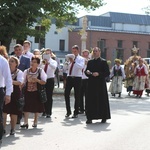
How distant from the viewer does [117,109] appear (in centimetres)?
1503

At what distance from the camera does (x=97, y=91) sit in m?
11.3

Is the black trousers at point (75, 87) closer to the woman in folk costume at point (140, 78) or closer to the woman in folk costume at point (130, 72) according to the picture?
the woman in folk costume at point (140, 78)

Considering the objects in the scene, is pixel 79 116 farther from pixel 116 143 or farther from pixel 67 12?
pixel 67 12

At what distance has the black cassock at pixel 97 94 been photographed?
11.2 metres

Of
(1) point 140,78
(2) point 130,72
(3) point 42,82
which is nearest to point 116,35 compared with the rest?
(2) point 130,72

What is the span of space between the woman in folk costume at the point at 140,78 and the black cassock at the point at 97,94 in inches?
412

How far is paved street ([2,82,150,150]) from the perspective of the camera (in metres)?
8.01

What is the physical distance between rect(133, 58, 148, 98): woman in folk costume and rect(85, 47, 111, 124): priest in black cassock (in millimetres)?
10468

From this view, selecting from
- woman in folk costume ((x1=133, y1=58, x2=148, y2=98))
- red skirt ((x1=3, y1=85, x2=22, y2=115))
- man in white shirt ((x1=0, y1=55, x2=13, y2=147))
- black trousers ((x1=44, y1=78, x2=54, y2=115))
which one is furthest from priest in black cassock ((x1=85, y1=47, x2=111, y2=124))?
woman in folk costume ((x1=133, y1=58, x2=148, y2=98))

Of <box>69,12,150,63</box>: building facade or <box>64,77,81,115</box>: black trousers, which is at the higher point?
<box>69,12,150,63</box>: building facade

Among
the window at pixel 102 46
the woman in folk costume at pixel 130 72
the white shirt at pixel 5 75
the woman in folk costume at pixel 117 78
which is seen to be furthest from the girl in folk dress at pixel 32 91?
the window at pixel 102 46

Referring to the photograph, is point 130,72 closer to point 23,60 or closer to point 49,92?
point 49,92

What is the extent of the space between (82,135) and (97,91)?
2.26 m

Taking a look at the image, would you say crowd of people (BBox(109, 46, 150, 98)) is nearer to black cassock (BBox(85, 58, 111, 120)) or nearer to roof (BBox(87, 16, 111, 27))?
black cassock (BBox(85, 58, 111, 120))
